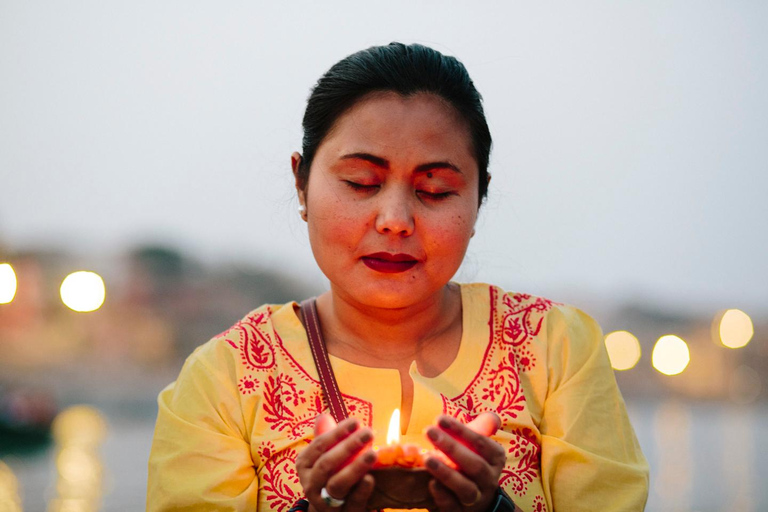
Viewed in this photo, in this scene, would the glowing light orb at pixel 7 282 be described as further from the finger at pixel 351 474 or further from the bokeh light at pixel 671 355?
the bokeh light at pixel 671 355

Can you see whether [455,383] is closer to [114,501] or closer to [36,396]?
[114,501]

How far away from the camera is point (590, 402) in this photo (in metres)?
2.06

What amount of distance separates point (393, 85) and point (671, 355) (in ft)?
53.3

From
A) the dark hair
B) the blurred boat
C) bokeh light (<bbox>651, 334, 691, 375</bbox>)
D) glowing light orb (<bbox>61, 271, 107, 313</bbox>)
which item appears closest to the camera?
the dark hair

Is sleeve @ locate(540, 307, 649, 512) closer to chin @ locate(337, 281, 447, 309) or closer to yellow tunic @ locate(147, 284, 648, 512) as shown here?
yellow tunic @ locate(147, 284, 648, 512)

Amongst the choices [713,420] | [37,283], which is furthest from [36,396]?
[713,420]

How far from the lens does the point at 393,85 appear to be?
210cm

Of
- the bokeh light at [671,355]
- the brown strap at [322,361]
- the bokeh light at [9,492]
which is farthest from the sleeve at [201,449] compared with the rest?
the bokeh light at [671,355]

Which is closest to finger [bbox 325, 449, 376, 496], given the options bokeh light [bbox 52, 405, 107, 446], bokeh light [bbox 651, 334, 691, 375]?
bokeh light [bbox 52, 405, 107, 446]

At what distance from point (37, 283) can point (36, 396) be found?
6.74 ft

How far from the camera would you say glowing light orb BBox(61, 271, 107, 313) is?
6.54 m

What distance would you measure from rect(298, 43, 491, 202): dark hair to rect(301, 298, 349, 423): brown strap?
1.23 feet

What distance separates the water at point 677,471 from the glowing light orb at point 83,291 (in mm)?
1330

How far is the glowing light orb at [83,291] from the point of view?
21.4ft
